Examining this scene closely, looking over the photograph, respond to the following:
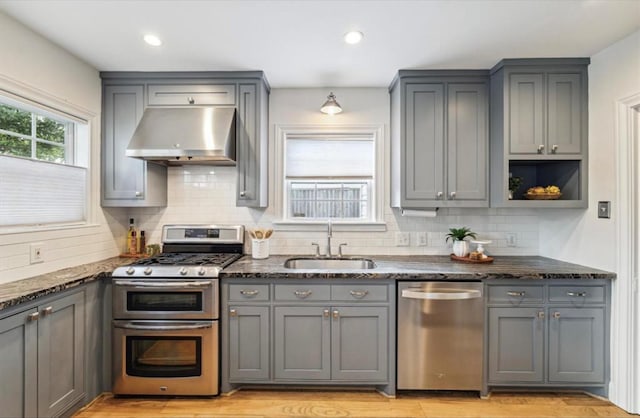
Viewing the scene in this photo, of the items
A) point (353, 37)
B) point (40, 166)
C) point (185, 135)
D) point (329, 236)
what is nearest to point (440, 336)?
point (329, 236)

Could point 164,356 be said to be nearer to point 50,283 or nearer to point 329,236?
point 50,283

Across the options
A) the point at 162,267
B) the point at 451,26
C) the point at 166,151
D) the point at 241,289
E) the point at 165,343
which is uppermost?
the point at 451,26

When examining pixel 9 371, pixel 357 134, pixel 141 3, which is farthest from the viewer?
pixel 357 134

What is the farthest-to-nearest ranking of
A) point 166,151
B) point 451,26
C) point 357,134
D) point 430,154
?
point 357,134 → point 430,154 → point 166,151 → point 451,26

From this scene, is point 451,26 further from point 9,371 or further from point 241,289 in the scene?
point 9,371

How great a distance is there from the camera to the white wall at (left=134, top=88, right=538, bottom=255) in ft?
9.98

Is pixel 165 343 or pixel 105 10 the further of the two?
pixel 165 343

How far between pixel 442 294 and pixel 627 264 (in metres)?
1.27

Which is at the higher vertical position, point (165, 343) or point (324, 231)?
point (324, 231)

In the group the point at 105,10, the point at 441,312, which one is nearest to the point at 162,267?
the point at 105,10

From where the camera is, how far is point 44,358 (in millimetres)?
1816

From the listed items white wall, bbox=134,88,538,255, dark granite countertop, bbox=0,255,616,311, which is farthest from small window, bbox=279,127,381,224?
dark granite countertop, bbox=0,255,616,311

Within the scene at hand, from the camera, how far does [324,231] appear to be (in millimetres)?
3086

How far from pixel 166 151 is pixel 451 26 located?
2213 mm
